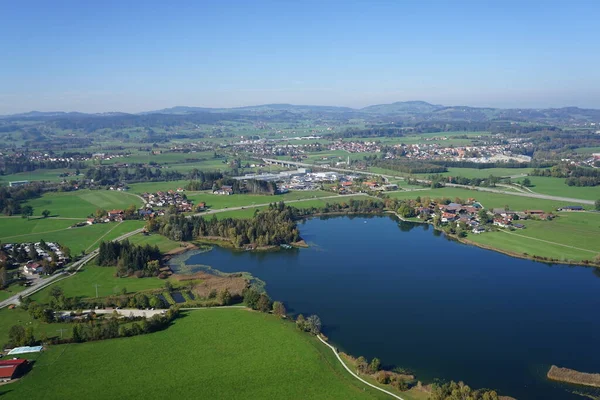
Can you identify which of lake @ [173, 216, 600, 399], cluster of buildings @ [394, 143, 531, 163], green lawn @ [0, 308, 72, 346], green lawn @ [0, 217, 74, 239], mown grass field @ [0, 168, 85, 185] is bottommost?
lake @ [173, 216, 600, 399]

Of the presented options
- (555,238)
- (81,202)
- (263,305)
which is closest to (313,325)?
(263,305)

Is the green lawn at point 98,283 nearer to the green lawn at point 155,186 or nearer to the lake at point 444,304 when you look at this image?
the lake at point 444,304

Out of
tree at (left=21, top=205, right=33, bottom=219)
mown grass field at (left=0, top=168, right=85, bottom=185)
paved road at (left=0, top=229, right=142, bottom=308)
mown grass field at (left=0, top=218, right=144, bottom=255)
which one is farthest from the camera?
mown grass field at (left=0, top=168, right=85, bottom=185)

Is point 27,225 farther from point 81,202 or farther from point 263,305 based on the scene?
point 263,305

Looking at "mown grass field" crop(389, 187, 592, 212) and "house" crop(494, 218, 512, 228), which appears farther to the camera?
"mown grass field" crop(389, 187, 592, 212)

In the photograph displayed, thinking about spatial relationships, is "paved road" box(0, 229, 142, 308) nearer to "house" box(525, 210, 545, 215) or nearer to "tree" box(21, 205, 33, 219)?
"tree" box(21, 205, 33, 219)

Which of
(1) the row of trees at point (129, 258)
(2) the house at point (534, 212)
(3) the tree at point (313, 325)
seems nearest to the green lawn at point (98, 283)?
(1) the row of trees at point (129, 258)

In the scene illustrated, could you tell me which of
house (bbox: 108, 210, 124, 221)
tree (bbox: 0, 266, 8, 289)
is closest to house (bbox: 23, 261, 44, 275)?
tree (bbox: 0, 266, 8, 289)
